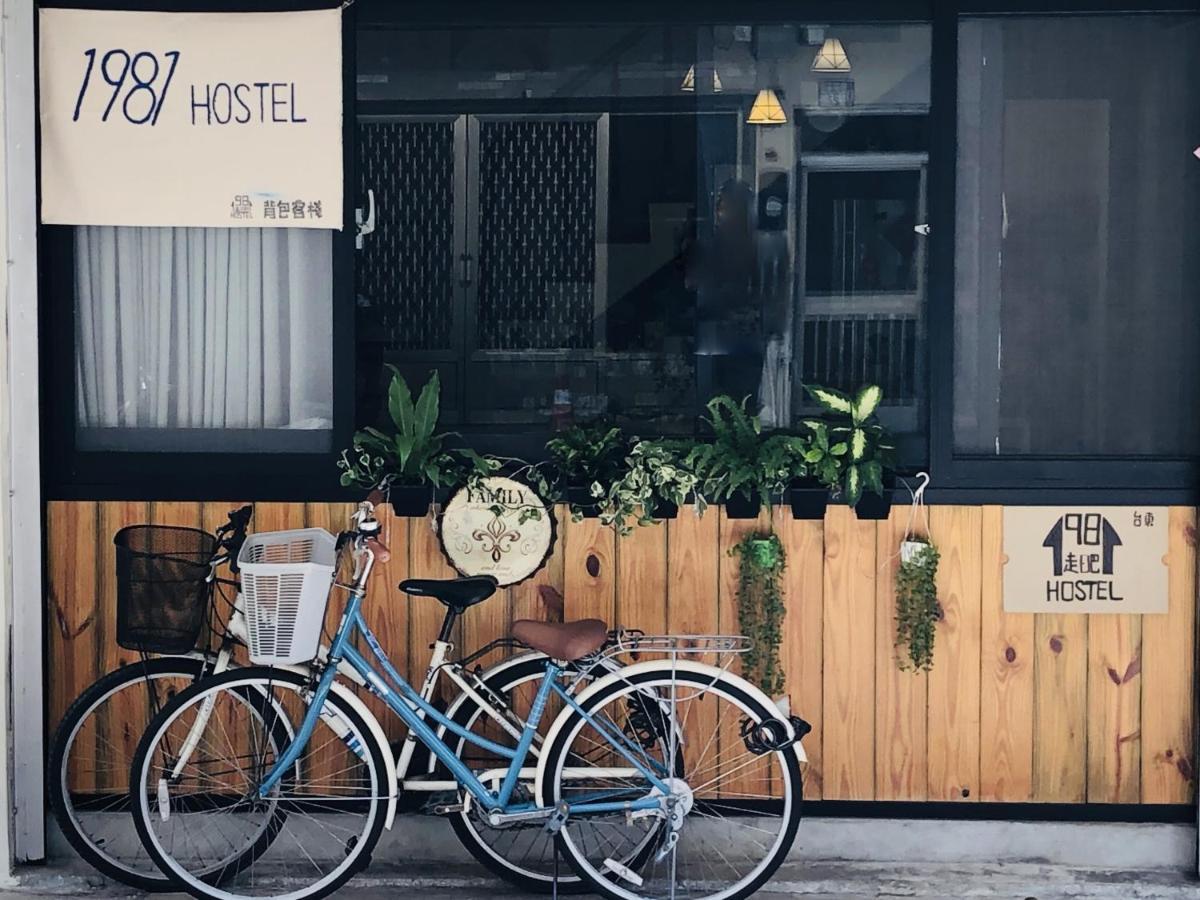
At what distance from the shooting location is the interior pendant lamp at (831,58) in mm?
5793

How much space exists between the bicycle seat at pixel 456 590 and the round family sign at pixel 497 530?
1.00ft

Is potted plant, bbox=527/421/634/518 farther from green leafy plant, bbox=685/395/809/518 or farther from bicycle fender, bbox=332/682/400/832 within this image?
bicycle fender, bbox=332/682/400/832

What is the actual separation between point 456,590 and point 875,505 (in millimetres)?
1504

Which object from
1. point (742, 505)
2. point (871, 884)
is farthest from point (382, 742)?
point (871, 884)

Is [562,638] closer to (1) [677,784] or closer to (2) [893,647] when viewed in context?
(1) [677,784]

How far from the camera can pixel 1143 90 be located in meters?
5.71

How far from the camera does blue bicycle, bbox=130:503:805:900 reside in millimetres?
5246

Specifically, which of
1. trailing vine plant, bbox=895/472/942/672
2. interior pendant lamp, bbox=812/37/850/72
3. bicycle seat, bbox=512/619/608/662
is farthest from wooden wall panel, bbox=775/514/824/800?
interior pendant lamp, bbox=812/37/850/72

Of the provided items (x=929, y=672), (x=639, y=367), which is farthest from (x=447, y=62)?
(x=929, y=672)

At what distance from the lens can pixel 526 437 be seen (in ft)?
19.2

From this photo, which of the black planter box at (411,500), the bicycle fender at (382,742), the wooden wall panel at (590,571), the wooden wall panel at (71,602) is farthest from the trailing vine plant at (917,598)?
the wooden wall panel at (71,602)

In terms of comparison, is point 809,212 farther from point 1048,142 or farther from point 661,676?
point 661,676

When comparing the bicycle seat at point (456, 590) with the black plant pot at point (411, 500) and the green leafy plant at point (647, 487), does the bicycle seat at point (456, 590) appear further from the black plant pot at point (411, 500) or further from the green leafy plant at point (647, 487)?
the green leafy plant at point (647, 487)

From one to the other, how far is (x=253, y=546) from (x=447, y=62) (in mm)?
1881
